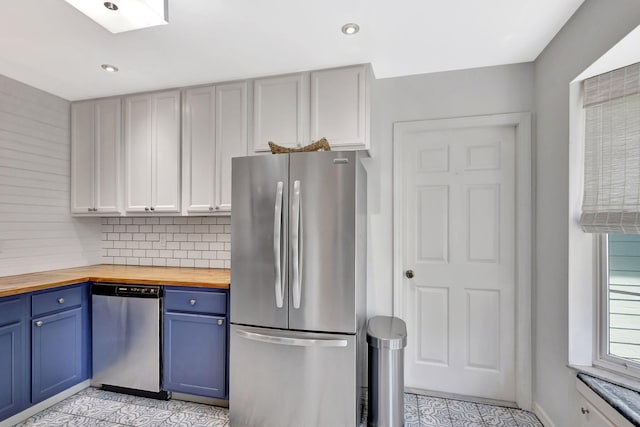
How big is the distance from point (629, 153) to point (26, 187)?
421 centimetres

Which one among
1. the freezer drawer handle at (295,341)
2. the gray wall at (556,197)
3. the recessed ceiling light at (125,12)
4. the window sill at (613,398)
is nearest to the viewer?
the window sill at (613,398)

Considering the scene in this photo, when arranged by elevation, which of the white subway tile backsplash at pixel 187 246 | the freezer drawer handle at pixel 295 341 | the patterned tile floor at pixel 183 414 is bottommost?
the patterned tile floor at pixel 183 414

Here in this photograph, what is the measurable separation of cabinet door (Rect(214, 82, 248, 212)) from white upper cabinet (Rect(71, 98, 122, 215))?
1.04 m

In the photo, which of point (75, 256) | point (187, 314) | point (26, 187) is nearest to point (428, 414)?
point (187, 314)

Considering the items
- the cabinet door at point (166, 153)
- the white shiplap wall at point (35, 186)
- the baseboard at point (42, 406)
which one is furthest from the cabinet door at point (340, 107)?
the baseboard at point (42, 406)

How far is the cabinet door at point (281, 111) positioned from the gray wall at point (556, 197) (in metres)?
1.64

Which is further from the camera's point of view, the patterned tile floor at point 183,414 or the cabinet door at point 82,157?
the cabinet door at point 82,157

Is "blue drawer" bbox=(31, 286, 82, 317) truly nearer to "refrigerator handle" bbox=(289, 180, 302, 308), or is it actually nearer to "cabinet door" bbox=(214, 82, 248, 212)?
"cabinet door" bbox=(214, 82, 248, 212)

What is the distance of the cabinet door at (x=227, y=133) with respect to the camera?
8.48 feet

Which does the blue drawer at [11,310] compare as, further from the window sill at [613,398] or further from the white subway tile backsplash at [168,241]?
the window sill at [613,398]

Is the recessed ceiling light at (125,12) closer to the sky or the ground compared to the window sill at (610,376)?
closer to the sky

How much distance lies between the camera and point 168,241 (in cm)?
312

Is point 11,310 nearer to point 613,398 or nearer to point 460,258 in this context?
point 460,258

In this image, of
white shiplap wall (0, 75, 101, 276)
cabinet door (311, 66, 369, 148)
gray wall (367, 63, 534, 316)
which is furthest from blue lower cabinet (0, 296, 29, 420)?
gray wall (367, 63, 534, 316)
